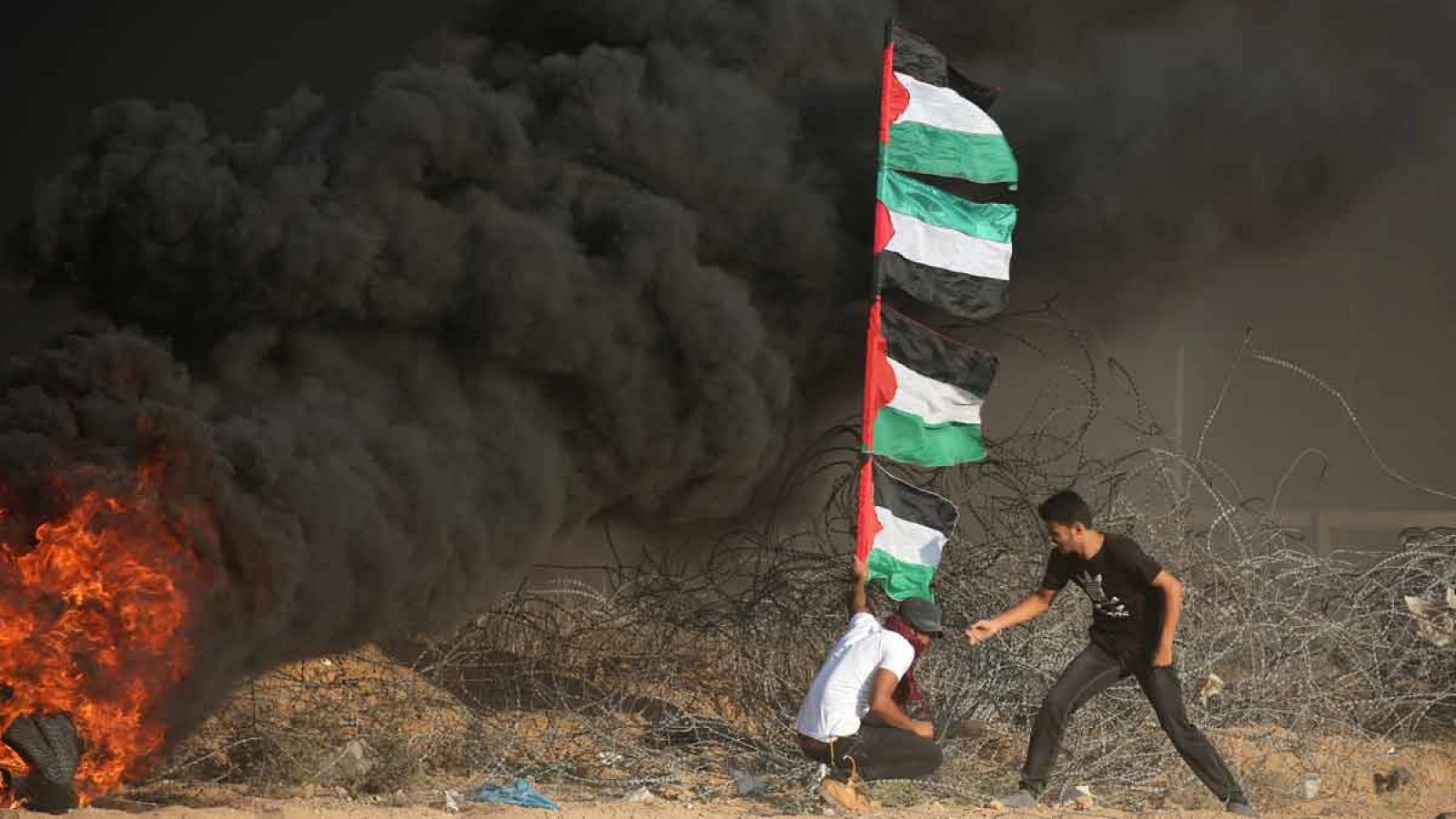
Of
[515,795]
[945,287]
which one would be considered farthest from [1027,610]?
[515,795]

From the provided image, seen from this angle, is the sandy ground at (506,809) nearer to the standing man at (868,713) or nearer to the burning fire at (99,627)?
the standing man at (868,713)

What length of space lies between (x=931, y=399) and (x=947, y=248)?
2.72 feet

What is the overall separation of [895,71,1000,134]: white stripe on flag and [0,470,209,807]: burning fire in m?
4.49

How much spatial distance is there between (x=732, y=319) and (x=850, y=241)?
0.98 meters

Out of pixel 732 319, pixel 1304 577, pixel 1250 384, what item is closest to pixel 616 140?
pixel 732 319

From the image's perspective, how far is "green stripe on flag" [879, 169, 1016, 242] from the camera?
30.5ft

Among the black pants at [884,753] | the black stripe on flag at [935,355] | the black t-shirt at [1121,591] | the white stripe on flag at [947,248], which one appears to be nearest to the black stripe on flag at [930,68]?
the white stripe on flag at [947,248]

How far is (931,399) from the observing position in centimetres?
927

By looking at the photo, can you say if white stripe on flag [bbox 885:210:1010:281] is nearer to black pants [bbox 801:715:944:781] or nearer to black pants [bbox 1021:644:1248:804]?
black pants [bbox 1021:644:1248:804]

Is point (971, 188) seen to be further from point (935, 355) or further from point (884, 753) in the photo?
point (884, 753)

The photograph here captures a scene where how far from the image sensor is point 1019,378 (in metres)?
14.8

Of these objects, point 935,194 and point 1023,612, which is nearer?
point 1023,612

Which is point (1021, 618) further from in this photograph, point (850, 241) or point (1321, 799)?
point (850, 241)

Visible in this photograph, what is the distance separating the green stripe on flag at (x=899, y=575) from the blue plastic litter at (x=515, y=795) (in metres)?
2.12
